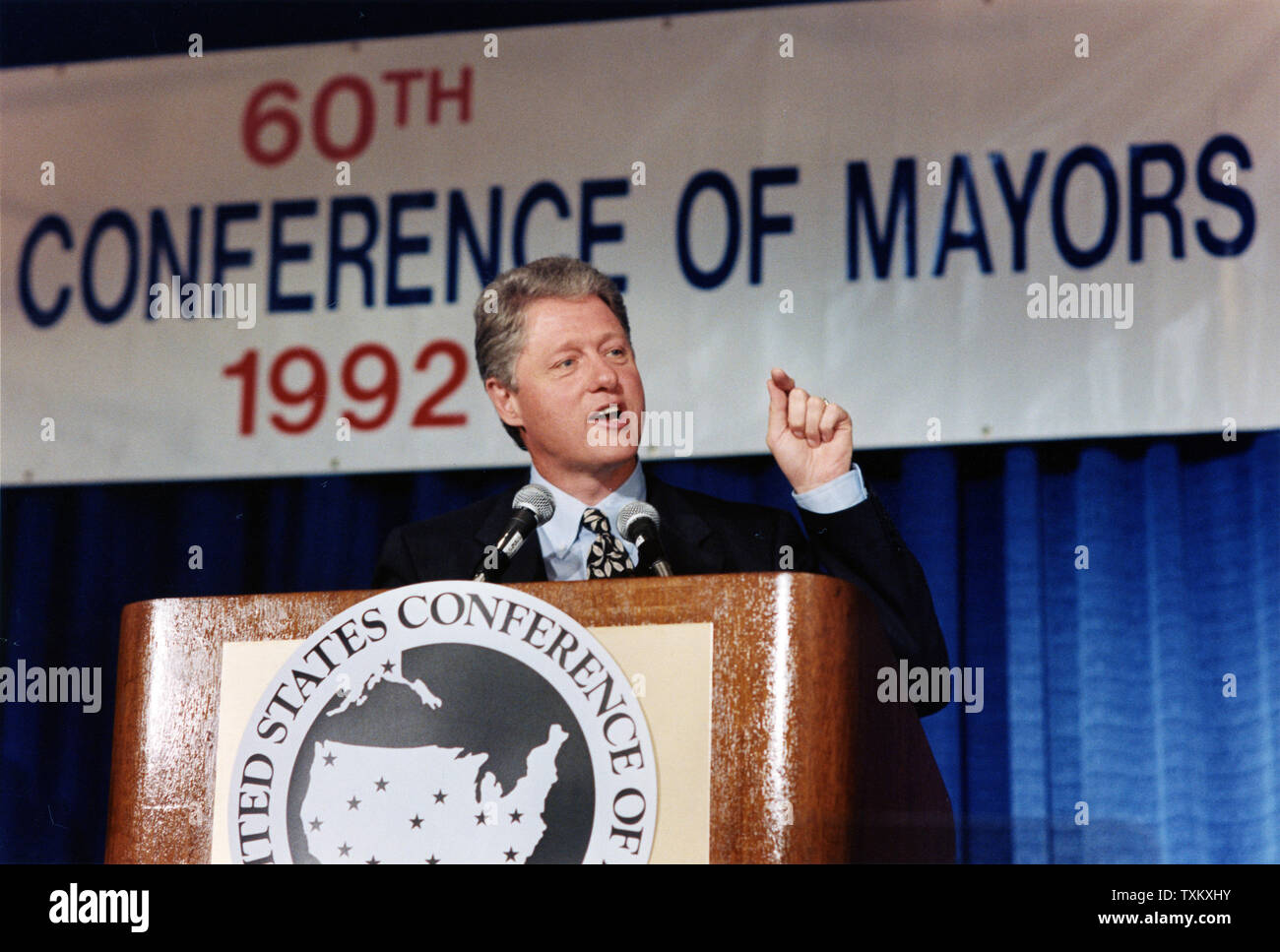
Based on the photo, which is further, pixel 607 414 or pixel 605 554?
pixel 607 414

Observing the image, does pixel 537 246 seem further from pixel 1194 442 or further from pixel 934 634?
pixel 934 634

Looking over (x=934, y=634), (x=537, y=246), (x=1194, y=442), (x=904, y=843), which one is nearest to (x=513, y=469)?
(x=537, y=246)

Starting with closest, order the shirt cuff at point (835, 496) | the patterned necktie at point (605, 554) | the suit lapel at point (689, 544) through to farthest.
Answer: the patterned necktie at point (605, 554), the shirt cuff at point (835, 496), the suit lapel at point (689, 544)

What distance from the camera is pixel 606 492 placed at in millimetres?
2615

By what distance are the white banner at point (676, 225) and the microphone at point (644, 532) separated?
67.7 inches

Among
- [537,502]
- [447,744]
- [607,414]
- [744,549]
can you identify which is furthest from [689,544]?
[447,744]

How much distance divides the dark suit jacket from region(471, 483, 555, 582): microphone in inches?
8.2

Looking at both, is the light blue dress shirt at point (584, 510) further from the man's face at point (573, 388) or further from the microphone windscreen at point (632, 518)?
the microphone windscreen at point (632, 518)

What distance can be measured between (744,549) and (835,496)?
0.30 metres

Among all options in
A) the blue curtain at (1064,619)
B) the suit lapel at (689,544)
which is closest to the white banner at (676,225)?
the blue curtain at (1064,619)

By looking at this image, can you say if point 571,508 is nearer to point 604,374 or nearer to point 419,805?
point 604,374

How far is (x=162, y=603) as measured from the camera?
193 cm

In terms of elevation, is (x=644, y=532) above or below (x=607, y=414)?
below

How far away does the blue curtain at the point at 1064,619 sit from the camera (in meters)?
3.47
